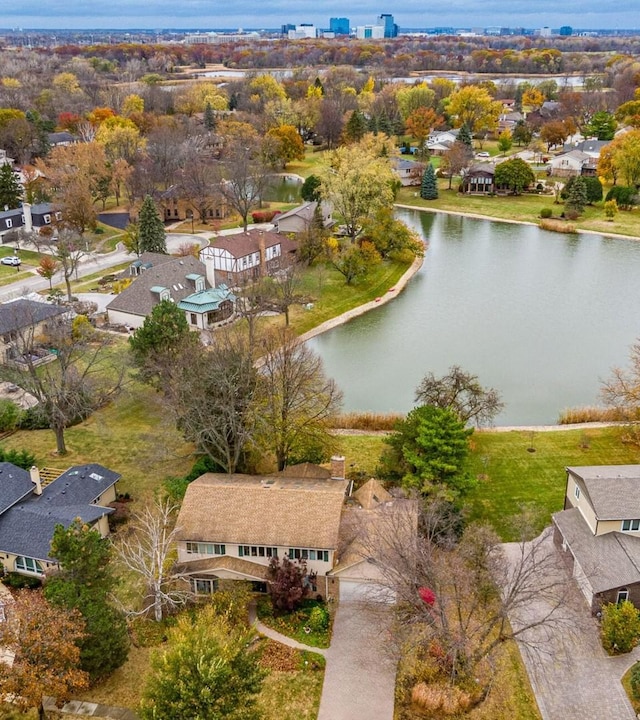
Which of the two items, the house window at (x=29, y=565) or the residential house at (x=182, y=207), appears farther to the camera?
the residential house at (x=182, y=207)

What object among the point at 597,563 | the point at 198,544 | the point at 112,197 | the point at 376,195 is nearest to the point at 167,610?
the point at 198,544

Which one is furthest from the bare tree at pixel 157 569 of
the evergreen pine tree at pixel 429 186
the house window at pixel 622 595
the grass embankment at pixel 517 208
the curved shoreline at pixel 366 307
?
the evergreen pine tree at pixel 429 186

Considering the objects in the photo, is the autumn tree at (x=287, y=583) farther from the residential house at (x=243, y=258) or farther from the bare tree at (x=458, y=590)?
the residential house at (x=243, y=258)

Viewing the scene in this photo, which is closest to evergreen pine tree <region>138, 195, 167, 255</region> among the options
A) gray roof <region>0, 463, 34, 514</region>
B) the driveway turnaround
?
gray roof <region>0, 463, 34, 514</region>

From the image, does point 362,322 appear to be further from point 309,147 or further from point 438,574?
point 309,147

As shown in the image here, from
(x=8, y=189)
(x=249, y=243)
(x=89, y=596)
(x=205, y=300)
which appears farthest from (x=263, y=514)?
(x=8, y=189)

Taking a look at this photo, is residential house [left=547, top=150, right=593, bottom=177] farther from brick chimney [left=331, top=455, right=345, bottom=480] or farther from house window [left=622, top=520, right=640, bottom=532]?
brick chimney [left=331, top=455, right=345, bottom=480]
